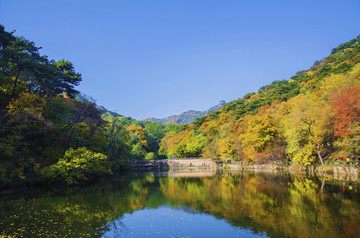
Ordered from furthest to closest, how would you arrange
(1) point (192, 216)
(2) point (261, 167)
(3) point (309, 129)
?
(2) point (261, 167) → (3) point (309, 129) → (1) point (192, 216)

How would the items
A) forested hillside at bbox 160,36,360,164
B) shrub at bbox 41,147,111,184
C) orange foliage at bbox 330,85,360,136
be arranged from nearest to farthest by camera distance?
shrub at bbox 41,147,111,184 → orange foliage at bbox 330,85,360,136 → forested hillside at bbox 160,36,360,164

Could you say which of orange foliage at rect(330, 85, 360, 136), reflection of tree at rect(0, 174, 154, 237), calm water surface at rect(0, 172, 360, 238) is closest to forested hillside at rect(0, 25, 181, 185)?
calm water surface at rect(0, 172, 360, 238)

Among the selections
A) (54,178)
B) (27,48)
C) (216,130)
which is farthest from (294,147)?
(216,130)

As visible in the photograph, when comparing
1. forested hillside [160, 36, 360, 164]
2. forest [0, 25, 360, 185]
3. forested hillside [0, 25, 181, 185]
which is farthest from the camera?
forested hillside [160, 36, 360, 164]

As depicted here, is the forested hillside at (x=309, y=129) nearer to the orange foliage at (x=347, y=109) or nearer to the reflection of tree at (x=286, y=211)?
the orange foliage at (x=347, y=109)

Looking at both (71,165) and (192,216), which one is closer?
(192,216)

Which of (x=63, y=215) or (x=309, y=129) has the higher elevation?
(x=309, y=129)

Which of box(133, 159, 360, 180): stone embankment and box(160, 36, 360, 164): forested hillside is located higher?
box(160, 36, 360, 164): forested hillside

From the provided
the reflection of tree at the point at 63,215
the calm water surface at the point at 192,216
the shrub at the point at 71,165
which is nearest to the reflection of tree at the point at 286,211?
the calm water surface at the point at 192,216

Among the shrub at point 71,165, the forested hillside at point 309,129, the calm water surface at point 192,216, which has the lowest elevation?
the calm water surface at point 192,216

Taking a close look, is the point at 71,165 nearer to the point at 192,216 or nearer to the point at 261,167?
the point at 192,216

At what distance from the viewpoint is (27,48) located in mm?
24547

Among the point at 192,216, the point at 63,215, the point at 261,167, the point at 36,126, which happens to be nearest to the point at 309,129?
the point at 261,167

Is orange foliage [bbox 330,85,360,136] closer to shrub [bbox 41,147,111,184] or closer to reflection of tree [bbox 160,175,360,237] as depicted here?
reflection of tree [bbox 160,175,360,237]
